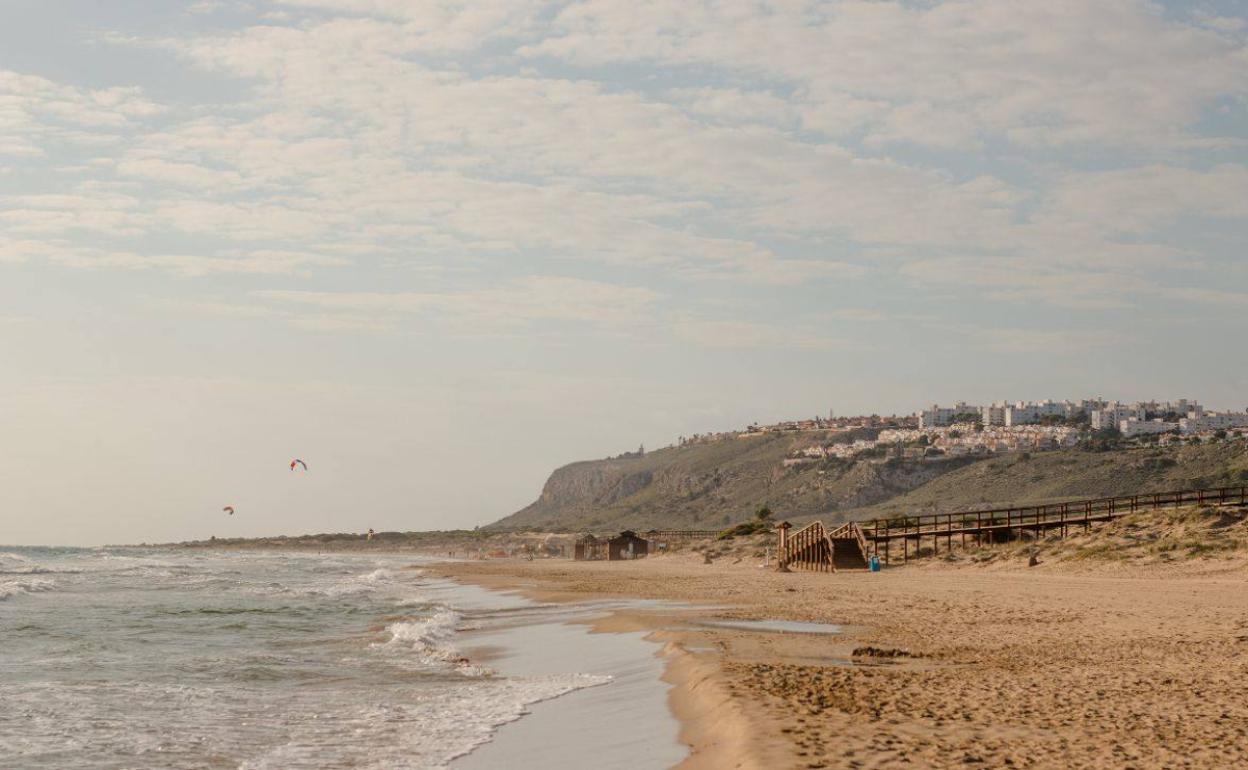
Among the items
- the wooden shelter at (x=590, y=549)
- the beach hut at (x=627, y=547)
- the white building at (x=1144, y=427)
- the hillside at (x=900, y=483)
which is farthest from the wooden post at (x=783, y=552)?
the white building at (x=1144, y=427)

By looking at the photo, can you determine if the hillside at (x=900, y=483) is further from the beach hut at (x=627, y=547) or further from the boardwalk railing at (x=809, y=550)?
the boardwalk railing at (x=809, y=550)

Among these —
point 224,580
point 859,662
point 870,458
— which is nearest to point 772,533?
point 224,580

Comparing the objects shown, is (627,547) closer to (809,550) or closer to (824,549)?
(809,550)

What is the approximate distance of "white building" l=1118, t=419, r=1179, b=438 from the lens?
175875 mm

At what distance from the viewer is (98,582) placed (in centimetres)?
5256

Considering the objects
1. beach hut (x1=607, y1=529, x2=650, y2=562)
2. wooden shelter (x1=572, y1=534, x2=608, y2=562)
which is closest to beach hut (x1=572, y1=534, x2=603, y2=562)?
wooden shelter (x1=572, y1=534, x2=608, y2=562)

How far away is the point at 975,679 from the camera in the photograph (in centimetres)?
1331

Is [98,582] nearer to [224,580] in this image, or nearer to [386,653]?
[224,580]

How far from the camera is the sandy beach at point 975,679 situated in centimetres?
936

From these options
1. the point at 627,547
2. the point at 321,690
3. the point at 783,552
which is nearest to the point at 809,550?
the point at 783,552

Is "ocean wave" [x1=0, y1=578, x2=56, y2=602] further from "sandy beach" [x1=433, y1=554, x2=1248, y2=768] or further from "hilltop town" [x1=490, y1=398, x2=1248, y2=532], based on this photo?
"hilltop town" [x1=490, y1=398, x2=1248, y2=532]

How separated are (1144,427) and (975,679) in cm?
18602

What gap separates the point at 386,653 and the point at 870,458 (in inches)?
5812

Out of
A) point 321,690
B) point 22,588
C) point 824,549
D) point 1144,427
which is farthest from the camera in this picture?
point 1144,427
